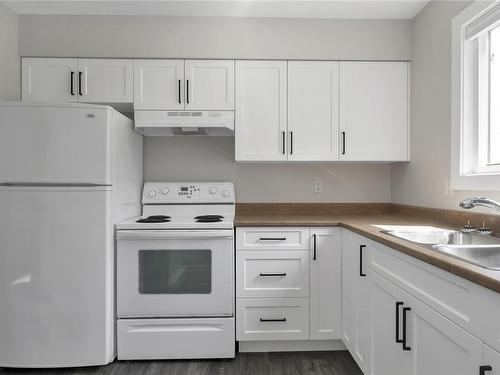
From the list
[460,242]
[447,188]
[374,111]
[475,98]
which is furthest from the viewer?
[374,111]

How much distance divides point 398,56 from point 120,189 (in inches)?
87.6

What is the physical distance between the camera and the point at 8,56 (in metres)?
2.38

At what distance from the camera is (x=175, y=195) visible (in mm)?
2734

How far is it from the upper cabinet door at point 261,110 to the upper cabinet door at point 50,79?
3.98 feet

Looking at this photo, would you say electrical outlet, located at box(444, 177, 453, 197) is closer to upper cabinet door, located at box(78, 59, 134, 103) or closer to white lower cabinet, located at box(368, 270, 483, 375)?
white lower cabinet, located at box(368, 270, 483, 375)

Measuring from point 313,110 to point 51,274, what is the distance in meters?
2.05

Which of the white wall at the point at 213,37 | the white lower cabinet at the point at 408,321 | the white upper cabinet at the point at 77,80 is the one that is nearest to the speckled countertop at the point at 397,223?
the white lower cabinet at the point at 408,321

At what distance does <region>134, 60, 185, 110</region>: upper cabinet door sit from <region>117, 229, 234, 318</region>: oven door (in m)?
0.95

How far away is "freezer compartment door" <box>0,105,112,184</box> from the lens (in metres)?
2.02

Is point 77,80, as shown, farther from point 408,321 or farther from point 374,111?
point 408,321

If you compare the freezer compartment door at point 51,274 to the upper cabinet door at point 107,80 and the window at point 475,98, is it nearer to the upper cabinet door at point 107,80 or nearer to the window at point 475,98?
the upper cabinet door at point 107,80

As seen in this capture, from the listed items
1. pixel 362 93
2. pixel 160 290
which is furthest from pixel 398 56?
pixel 160 290

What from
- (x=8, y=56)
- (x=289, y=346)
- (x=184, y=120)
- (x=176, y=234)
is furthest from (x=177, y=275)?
(x=8, y=56)

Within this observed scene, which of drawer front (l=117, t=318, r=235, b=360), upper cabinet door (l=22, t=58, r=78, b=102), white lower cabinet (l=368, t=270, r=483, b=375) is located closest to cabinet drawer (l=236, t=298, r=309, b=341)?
drawer front (l=117, t=318, r=235, b=360)
